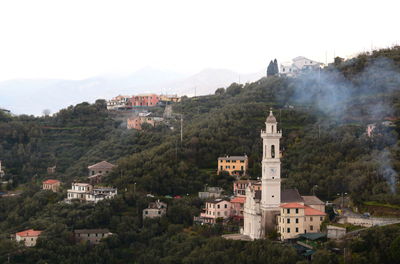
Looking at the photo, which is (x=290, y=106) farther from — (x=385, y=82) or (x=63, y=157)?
(x=63, y=157)

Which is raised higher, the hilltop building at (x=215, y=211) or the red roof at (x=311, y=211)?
the red roof at (x=311, y=211)

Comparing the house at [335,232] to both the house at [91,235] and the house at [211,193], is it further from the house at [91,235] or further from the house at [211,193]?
the house at [91,235]

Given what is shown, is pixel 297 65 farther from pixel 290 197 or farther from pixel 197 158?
pixel 290 197

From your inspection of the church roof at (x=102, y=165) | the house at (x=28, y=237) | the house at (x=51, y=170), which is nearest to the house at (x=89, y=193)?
the church roof at (x=102, y=165)

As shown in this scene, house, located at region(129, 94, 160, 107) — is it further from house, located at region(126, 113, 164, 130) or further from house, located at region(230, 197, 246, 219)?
house, located at region(230, 197, 246, 219)

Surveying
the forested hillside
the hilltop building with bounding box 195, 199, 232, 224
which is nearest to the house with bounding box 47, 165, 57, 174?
the forested hillside

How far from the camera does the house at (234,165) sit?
58594 mm

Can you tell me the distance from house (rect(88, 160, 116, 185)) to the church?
60.5 ft

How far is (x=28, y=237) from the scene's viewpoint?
164 ft

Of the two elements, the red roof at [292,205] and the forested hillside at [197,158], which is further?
the forested hillside at [197,158]

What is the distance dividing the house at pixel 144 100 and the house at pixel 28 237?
43060mm

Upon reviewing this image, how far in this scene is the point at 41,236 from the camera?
49.3 meters

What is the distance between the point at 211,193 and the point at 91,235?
9396 millimetres

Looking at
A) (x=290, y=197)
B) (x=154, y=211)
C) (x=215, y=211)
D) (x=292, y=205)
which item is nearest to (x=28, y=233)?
(x=154, y=211)
